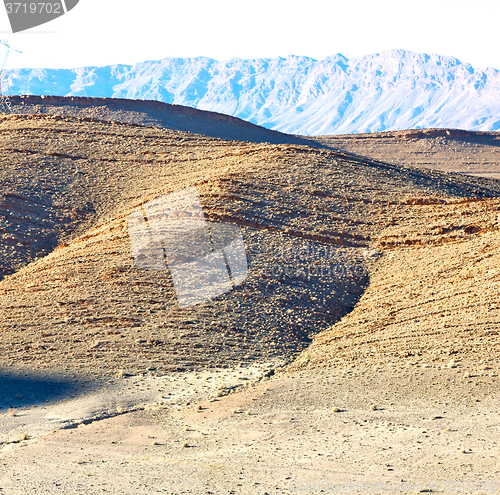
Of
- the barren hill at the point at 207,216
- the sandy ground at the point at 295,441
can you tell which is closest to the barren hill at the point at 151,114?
the barren hill at the point at 207,216

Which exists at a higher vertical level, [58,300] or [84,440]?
[58,300]

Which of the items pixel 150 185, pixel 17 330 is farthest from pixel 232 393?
pixel 150 185

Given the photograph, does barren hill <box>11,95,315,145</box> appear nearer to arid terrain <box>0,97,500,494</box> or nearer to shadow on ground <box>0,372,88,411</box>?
arid terrain <box>0,97,500,494</box>

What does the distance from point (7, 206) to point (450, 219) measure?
16.7 meters

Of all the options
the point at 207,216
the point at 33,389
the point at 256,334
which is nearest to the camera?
the point at 33,389

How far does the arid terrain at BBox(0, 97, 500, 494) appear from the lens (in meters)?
10.1

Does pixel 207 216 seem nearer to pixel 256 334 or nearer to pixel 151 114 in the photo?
pixel 256 334

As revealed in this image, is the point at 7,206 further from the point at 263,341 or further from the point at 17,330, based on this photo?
the point at 263,341

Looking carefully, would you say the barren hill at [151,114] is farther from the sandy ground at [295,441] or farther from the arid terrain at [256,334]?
the sandy ground at [295,441]

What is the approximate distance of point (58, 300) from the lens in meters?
17.6

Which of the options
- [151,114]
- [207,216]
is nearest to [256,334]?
[207,216]

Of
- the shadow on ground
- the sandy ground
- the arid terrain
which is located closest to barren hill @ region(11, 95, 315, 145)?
the arid terrain

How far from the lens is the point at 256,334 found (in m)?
16.4

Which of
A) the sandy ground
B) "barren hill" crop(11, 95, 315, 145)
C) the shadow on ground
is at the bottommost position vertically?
the sandy ground
